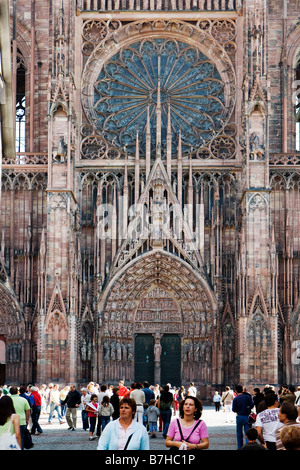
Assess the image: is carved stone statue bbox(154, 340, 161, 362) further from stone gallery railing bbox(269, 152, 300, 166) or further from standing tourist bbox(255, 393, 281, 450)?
standing tourist bbox(255, 393, 281, 450)

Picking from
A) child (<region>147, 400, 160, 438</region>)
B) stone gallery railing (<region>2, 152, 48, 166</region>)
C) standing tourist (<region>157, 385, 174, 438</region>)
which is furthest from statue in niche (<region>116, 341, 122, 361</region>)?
standing tourist (<region>157, 385, 174, 438</region>)

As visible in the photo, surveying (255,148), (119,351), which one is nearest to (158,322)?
(119,351)

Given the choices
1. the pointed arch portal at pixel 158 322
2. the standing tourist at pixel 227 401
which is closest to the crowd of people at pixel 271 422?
the standing tourist at pixel 227 401

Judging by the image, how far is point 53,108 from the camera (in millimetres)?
37375

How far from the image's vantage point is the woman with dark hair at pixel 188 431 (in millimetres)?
9609

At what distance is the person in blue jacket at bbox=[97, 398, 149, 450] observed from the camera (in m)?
8.66

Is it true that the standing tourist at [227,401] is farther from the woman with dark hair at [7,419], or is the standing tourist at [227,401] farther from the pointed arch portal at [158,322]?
the woman with dark hair at [7,419]

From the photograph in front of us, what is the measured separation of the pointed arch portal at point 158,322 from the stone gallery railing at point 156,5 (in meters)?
11.4

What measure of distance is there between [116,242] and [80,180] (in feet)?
10.4

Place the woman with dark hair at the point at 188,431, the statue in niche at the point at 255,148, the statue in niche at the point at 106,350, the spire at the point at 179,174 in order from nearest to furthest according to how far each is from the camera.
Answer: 1. the woman with dark hair at the point at 188,431
2. the statue in niche at the point at 255,148
3. the statue in niche at the point at 106,350
4. the spire at the point at 179,174

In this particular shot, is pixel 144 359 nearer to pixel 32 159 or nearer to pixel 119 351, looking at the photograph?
pixel 119 351

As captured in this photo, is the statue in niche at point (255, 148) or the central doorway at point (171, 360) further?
the central doorway at point (171, 360)

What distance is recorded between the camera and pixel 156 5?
40.9m

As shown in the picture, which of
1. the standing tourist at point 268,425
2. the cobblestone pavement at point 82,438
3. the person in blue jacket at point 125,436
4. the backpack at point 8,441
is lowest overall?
the cobblestone pavement at point 82,438
